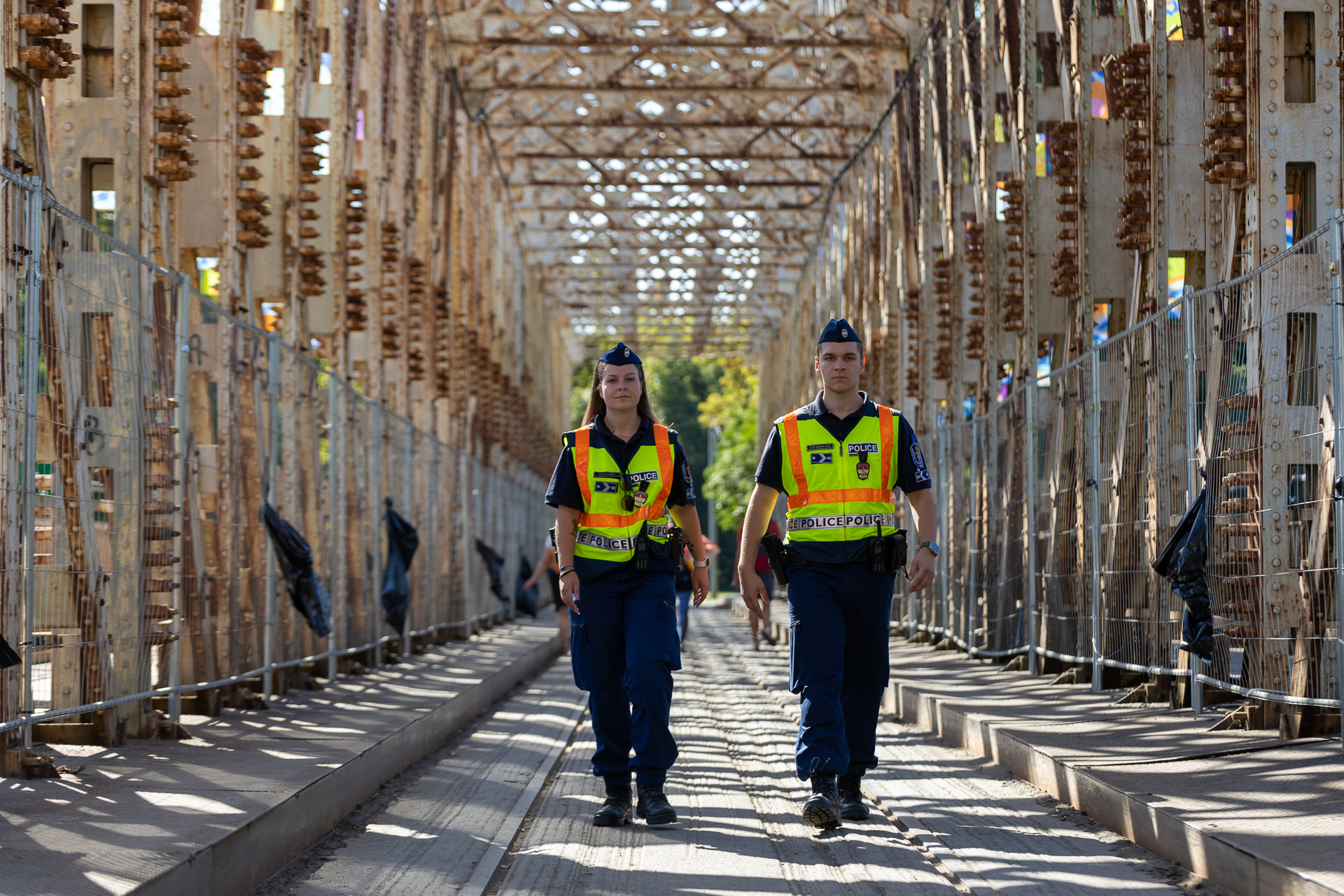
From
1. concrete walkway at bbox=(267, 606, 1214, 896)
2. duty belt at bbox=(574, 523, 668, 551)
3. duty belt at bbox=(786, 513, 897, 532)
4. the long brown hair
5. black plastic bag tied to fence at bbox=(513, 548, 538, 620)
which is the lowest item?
black plastic bag tied to fence at bbox=(513, 548, 538, 620)

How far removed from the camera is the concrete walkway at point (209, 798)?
5105 millimetres

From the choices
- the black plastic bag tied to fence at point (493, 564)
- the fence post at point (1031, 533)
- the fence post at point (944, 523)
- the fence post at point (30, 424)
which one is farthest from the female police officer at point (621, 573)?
the black plastic bag tied to fence at point (493, 564)

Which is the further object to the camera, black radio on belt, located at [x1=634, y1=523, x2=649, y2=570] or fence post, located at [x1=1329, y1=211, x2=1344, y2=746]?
black radio on belt, located at [x1=634, y1=523, x2=649, y2=570]

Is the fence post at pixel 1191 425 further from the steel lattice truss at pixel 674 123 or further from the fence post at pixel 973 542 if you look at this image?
the steel lattice truss at pixel 674 123

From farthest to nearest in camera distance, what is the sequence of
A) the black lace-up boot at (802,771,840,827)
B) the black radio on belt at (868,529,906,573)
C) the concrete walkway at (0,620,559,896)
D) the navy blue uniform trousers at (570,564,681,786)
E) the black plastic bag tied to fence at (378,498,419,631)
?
Answer: the black plastic bag tied to fence at (378,498,419,631), the navy blue uniform trousers at (570,564,681,786), the black radio on belt at (868,529,906,573), the black lace-up boot at (802,771,840,827), the concrete walkway at (0,620,559,896)

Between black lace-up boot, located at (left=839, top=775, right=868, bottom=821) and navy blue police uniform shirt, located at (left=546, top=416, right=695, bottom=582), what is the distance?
1201 mm

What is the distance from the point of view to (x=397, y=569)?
56.0 ft

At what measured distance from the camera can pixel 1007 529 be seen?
48.6 feet

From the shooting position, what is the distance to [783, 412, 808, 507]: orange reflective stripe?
7.19 m

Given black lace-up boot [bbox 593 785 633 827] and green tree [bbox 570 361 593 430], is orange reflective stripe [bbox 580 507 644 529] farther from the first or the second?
green tree [bbox 570 361 593 430]

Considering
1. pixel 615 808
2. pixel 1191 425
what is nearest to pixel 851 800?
pixel 615 808

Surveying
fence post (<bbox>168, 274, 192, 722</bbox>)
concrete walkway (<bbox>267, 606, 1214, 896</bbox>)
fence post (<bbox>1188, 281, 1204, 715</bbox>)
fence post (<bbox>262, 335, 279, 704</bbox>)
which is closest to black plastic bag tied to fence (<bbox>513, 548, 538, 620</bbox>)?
fence post (<bbox>262, 335, 279, 704</bbox>)

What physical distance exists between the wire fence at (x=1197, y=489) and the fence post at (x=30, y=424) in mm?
5360

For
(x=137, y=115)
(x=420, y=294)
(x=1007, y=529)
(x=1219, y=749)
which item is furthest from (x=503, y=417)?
(x=1219, y=749)
